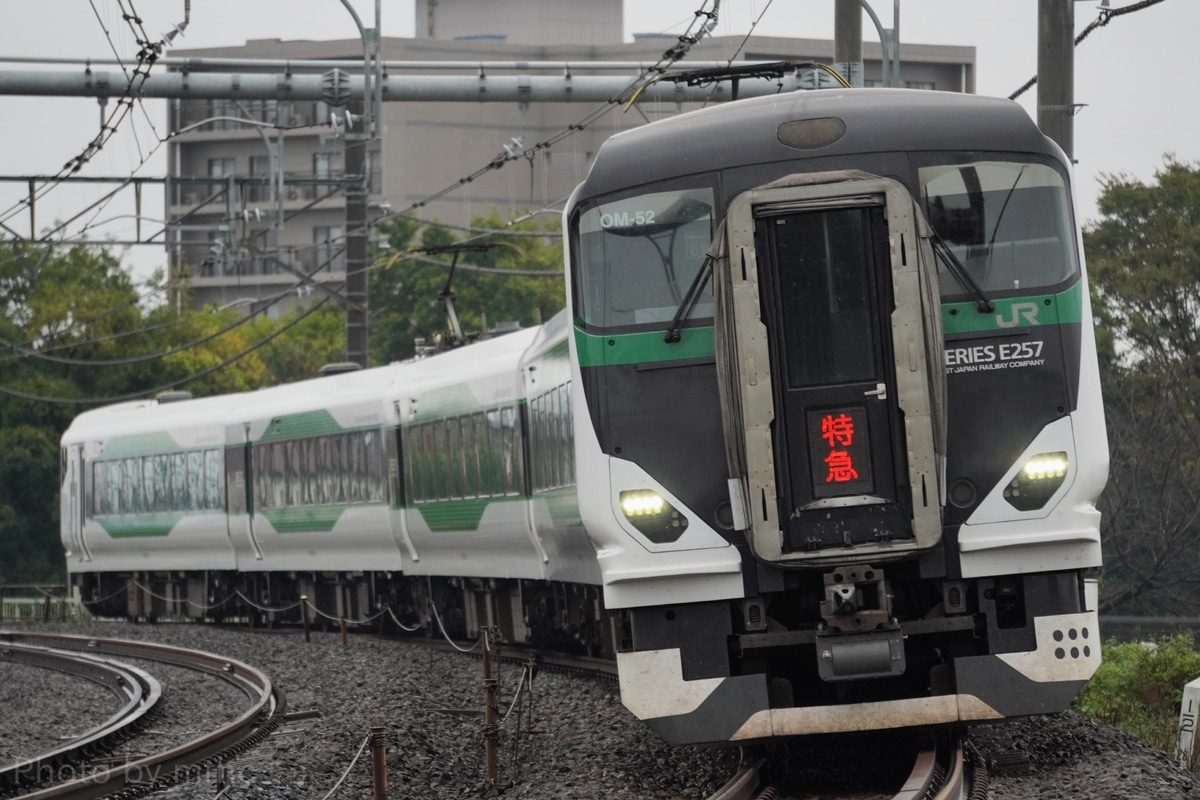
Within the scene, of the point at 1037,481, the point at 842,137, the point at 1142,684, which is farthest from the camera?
the point at 1142,684

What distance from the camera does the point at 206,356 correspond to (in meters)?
57.2

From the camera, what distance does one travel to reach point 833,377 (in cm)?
905

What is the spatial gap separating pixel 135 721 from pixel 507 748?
3.80 metres

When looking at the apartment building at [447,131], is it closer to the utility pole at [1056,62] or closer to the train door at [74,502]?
the train door at [74,502]

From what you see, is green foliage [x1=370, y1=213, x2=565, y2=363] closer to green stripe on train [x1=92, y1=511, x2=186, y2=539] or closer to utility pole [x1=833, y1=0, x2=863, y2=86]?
green stripe on train [x1=92, y1=511, x2=186, y2=539]

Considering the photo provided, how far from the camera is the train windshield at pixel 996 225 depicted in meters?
9.34

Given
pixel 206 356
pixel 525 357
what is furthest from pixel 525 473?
pixel 206 356

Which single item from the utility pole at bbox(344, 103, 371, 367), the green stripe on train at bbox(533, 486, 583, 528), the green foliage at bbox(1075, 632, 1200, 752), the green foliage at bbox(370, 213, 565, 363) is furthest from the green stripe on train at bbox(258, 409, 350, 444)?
the green foliage at bbox(370, 213, 565, 363)

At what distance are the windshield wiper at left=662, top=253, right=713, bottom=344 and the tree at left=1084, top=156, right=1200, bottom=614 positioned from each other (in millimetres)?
15508

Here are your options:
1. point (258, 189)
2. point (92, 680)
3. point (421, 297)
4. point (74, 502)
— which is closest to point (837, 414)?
point (92, 680)

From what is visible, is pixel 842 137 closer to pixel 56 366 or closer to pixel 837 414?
pixel 837 414

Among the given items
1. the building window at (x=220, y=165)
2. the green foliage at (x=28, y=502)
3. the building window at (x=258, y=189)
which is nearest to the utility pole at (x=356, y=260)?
the green foliage at (x=28, y=502)

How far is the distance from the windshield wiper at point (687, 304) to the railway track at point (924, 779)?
7.04 ft

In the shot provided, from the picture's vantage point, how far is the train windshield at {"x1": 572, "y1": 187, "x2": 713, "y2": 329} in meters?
9.51
